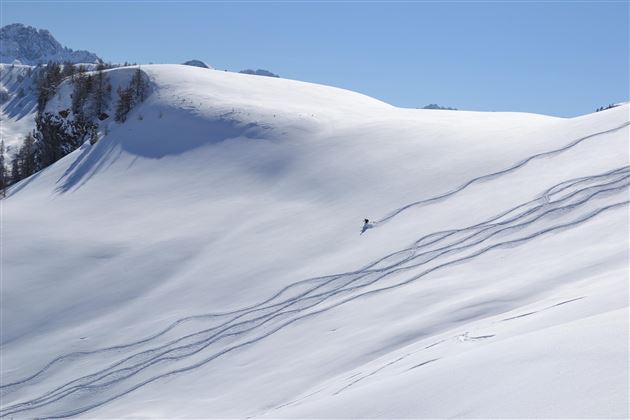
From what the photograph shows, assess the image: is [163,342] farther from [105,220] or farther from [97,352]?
[105,220]

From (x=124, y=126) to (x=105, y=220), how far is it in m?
12.2

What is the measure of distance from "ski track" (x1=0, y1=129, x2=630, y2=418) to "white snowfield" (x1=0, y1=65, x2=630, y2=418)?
0.06 metres

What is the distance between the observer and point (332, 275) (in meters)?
14.2

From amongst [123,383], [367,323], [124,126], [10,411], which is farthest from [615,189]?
[124,126]

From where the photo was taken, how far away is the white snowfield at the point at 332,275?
6156 mm

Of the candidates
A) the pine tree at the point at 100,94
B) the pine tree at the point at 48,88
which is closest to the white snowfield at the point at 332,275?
the pine tree at the point at 100,94

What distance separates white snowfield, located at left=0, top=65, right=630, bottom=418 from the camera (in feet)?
20.2

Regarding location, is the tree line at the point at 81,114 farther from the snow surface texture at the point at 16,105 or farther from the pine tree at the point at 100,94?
the snow surface texture at the point at 16,105

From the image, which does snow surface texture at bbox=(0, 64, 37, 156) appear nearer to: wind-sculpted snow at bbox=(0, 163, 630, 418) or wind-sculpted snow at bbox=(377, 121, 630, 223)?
wind-sculpted snow at bbox=(0, 163, 630, 418)

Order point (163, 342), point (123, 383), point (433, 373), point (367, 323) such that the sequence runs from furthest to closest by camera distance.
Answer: point (163, 342)
point (123, 383)
point (367, 323)
point (433, 373)

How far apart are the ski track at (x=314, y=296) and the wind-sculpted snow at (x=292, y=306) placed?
24 mm

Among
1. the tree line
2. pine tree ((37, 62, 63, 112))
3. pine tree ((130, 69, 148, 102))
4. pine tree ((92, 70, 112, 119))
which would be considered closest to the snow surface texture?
pine tree ((37, 62, 63, 112))

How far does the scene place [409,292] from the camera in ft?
38.3

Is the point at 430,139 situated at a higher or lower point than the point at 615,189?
higher
